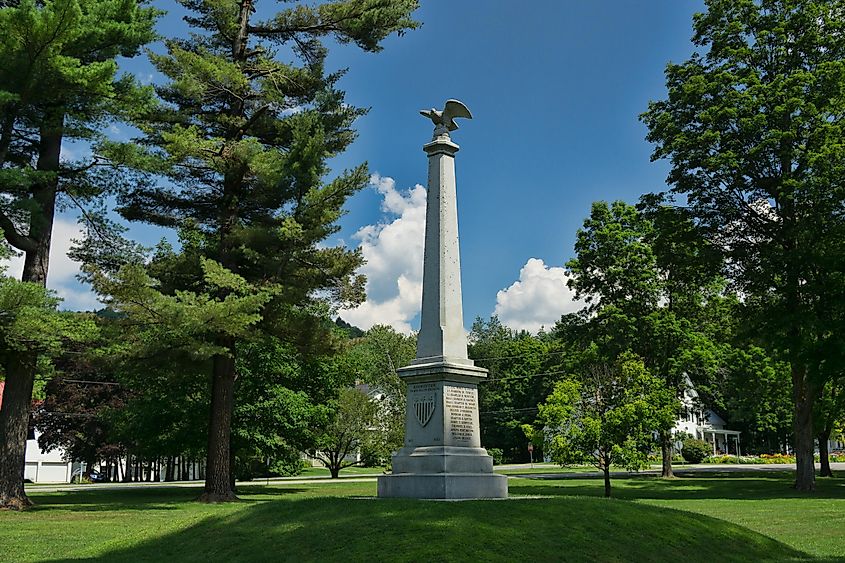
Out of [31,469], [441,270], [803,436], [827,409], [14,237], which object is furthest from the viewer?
[31,469]

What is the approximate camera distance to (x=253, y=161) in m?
20.9

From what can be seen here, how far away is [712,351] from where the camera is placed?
3753cm

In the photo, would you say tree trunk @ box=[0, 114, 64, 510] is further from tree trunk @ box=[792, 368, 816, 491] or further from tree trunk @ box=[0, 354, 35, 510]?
tree trunk @ box=[792, 368, 816, 491]

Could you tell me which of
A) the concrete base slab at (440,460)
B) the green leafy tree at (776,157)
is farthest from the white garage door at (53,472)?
the concrete base slab at (440,460)

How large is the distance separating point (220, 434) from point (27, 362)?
214 inches

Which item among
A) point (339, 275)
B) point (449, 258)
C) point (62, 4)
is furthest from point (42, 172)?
Answer: point (449, 258)

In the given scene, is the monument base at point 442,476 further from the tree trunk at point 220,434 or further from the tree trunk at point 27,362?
the tree trunk at point 27,362

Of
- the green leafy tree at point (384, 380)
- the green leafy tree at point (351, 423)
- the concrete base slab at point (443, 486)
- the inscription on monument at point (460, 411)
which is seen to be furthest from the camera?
the green leafy tree at point (351, 423)

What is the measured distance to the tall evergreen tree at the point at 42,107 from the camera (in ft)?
57.1

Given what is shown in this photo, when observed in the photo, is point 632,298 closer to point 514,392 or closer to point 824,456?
point 824,456

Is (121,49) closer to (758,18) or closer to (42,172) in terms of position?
(42,172)

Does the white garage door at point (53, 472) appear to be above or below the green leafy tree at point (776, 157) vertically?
below

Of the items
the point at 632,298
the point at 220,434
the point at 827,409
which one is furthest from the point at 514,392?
the point at 220,434

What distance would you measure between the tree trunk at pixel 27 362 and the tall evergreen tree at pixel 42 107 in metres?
0.03
